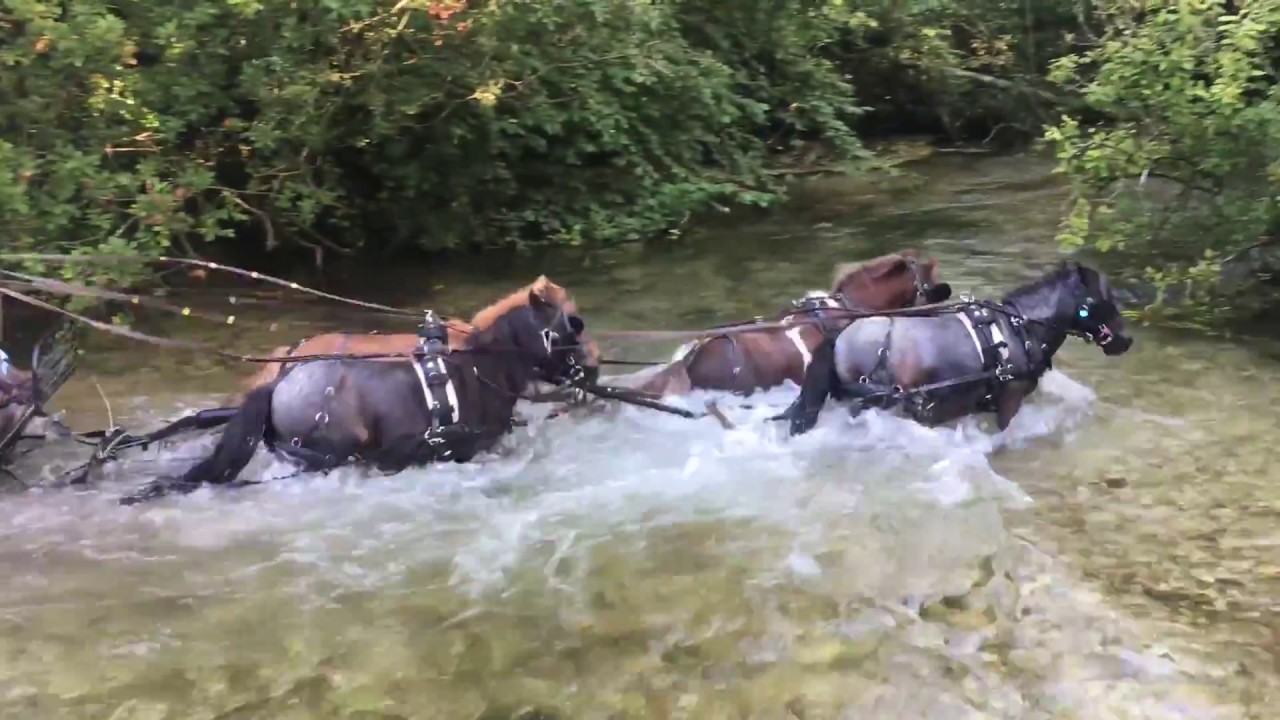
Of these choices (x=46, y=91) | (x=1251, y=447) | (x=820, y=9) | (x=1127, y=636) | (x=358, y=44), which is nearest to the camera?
(x=1127, y=636)

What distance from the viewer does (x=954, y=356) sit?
655 centimetres

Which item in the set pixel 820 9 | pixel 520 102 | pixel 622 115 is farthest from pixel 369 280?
pixel 820 9

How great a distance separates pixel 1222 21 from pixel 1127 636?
5.50 m

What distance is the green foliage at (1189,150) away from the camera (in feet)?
26.6

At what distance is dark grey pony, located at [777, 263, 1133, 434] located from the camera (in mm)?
6520

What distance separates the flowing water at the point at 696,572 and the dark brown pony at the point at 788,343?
0.21m

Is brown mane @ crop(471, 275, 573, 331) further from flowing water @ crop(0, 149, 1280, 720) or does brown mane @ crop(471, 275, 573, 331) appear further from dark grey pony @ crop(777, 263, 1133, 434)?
dark grey pony @ crop(777, 263, 1133, 434)

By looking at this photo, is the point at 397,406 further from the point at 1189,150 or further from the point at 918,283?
the point at 1189,150

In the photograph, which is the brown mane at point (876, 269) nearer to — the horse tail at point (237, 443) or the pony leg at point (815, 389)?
the pony leg at point (815, 389)

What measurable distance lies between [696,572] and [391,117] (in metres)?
7.27

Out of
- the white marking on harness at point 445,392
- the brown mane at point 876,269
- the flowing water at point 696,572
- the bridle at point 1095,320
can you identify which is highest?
the brown mane at point 876,269

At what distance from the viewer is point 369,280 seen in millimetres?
11930

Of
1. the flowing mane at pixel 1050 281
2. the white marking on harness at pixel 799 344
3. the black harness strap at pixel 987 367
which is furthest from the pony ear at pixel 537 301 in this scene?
the flowing mane at pixel 1050 281

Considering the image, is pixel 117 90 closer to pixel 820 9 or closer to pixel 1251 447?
pixel 1251 447
